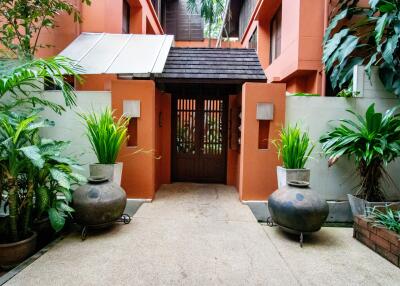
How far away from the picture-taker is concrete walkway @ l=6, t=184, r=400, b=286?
2.87 m

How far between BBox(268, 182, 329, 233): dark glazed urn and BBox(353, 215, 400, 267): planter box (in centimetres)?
63

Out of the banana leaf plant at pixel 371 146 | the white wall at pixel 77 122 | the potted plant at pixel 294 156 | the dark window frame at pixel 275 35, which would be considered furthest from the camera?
the dark window frame at pixel 275 35

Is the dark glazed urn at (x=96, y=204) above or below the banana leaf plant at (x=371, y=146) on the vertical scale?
below

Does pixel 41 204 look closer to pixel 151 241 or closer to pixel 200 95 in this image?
pixel 151 241

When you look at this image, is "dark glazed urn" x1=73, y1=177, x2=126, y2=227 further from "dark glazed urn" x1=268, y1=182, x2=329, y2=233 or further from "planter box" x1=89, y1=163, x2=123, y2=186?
"dark glazed urn" x1=268, y1=182, x2=329, y2=233

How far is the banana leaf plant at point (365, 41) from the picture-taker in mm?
4598

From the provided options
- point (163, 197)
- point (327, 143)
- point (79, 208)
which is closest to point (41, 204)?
point (79, 208)

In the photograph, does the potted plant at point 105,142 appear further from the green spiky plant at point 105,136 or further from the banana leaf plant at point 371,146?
the banana leaf plant at point 371,146

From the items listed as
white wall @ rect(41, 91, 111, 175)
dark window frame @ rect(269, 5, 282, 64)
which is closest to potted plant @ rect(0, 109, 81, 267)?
white wall @ rect(41, 91, 111, 175)

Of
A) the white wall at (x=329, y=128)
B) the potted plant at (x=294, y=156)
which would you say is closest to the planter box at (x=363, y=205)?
the white wall at (x=329, y=128)

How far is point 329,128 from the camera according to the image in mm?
5293

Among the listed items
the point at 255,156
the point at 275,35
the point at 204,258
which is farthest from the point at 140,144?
the point at 275,35

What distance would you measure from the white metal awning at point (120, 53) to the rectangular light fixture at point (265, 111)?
2284 mm

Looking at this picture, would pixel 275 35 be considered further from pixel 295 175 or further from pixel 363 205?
pixel 363 205
